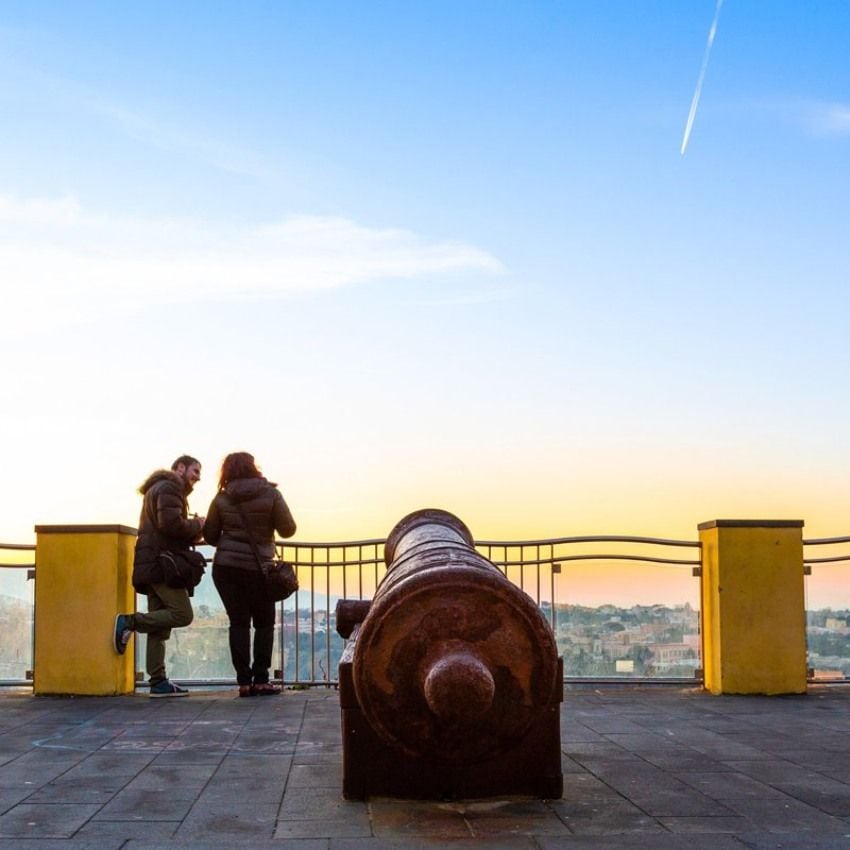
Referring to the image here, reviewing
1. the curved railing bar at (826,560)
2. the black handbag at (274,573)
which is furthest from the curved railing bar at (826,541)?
the black handbag at (274,573)

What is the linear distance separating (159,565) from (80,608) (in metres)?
1.09

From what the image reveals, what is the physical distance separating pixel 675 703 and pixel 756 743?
113 inches

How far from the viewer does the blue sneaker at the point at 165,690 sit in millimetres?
12766

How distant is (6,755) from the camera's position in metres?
8.55

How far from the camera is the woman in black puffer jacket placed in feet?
41.8

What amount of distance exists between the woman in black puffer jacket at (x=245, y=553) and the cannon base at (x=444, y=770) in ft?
19.5

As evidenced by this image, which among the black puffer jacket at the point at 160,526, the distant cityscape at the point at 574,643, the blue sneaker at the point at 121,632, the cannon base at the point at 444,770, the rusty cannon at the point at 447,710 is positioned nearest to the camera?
the rusty cannon at the point at 447,710

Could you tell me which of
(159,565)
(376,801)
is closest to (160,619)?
(159,565)

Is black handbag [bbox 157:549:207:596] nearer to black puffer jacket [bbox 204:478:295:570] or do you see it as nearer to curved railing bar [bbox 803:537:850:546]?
black puffer jacket [bbox 204:478:295:570]

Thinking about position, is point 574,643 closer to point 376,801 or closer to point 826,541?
point 826,541

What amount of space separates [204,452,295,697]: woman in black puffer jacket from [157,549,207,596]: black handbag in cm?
17

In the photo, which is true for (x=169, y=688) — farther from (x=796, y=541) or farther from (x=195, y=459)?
(x=796, y=541)

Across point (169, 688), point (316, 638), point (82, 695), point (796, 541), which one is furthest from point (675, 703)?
point (82, 695)

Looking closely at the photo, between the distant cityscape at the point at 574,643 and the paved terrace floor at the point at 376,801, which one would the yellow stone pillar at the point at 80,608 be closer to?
the distant cityscape at the point at 574,643
